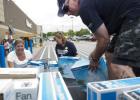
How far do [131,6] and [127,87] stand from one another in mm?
1411

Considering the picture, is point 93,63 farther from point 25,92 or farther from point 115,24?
point 25,92

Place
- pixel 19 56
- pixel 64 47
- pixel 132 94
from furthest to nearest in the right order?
pixel 64 47 → pixel 19 56 → pixel 132 94

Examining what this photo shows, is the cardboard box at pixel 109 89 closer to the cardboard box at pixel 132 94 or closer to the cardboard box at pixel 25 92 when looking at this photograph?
the cardboard box at pixel 132 94

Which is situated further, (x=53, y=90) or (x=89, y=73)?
(x=89, y=73)

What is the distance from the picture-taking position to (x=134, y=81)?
153 centimetres

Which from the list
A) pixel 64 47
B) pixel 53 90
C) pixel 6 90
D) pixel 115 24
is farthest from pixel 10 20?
pixel 6 90

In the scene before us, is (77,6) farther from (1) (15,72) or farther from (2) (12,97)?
(2) (12,97)

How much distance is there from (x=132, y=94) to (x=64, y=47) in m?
8.08

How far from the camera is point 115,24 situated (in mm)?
2740

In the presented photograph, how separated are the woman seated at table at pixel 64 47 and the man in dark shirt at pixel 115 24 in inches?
243

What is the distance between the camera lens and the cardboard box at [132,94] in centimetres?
128

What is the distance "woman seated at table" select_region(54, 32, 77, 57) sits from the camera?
9.06m

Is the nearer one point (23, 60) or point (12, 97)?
point (12, 97)

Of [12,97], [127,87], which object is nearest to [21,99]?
[12,97]
